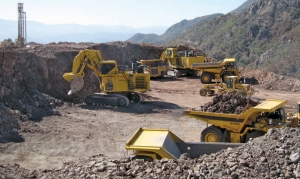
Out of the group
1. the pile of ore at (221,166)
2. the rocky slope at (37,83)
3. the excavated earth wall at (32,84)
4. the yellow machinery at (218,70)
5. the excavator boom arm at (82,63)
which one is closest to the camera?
the pile of ore at (221,166)

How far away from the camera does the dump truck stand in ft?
28.3

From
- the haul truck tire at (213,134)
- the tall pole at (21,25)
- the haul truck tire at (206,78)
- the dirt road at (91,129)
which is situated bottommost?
the dirt road at (91,129)

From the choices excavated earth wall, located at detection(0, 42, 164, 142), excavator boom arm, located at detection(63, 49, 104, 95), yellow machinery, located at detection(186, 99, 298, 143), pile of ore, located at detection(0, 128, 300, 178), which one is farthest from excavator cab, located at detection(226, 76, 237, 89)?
pile of ore, located at detection(0, 128, 300, 178)

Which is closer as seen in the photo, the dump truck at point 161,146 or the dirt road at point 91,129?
the dump truck at point 161,146

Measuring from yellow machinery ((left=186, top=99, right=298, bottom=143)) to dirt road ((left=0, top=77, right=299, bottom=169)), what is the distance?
7.45 ft

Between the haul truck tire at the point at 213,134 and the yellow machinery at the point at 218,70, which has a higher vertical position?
the yellow machinery at the point at 218,70

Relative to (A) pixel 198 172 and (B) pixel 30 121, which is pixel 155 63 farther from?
(A) pixel 198 172

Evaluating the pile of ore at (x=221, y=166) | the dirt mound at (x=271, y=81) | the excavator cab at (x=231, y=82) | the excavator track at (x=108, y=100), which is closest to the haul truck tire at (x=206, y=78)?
the dirt mound at (x=271, y=81)

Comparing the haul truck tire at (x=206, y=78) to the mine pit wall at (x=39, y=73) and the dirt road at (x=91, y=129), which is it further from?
the mine pit wall at (x=39, y=73)

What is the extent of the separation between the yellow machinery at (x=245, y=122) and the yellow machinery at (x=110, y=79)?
791 cm

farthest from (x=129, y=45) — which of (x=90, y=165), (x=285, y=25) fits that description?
(x=285, y=25)

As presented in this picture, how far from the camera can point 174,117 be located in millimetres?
17734

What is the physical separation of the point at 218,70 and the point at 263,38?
41.4m

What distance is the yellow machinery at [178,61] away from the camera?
30797 mm
